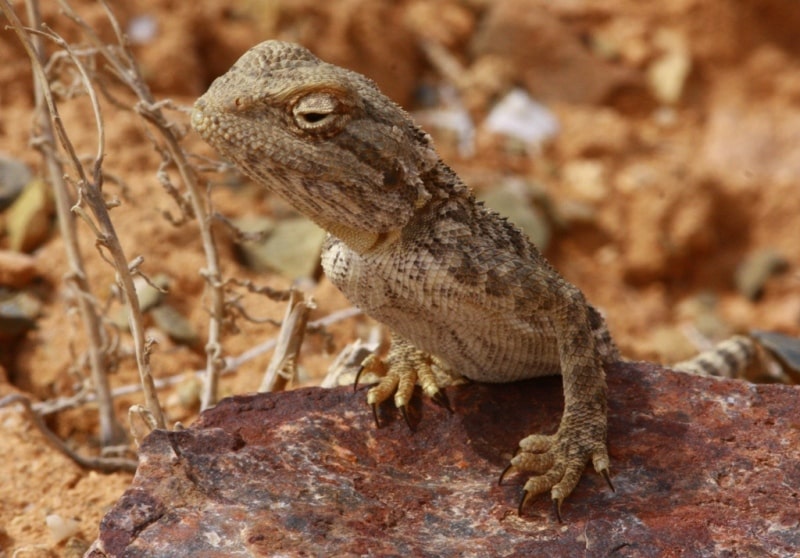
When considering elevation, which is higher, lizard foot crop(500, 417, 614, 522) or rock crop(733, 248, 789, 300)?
rock crop(733, 248, 789, 300)

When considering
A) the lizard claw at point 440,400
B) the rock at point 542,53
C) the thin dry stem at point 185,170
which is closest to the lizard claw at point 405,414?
the lizard claw at point 440,400

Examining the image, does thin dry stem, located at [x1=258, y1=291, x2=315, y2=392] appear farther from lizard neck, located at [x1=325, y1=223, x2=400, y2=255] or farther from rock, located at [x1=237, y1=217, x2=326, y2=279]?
rock, located at [x1=237, y1=217, x2=326, y2=279]

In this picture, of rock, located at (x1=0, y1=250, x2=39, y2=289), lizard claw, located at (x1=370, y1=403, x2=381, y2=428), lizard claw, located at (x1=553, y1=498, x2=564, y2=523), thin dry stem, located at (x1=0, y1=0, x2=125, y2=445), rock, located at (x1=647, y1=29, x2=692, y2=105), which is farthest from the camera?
rock, located at (x1=647, y1=29, x2=692, y2=105)

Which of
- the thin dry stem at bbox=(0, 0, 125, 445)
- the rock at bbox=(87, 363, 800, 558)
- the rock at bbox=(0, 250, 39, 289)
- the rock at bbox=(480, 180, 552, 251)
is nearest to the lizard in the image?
the rock at bbox=(87, 363, 800, 558)

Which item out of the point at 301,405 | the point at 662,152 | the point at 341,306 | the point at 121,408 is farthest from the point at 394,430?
the point at 662,152

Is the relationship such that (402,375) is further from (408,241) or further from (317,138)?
(317,138)

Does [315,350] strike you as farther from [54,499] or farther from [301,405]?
[301,405]

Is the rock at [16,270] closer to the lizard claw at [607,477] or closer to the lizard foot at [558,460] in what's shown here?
the lizard foot at [558,460]
